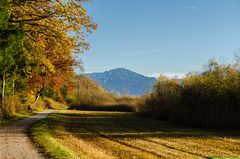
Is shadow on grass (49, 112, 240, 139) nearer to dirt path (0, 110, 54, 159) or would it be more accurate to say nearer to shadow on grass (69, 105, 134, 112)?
dirt path (0, 110, 54, 159)

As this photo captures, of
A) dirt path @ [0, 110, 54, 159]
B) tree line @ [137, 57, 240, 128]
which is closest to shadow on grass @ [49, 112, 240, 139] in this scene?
tree line @ [137, 57, 240, 128]

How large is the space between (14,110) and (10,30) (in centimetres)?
1269

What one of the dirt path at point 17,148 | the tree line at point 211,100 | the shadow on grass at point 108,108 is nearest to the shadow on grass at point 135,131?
the tree line at point 211,100

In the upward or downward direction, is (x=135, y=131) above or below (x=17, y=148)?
below

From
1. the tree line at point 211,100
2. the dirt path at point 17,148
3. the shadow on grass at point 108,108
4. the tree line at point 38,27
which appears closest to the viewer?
the dirt path at point 17,148

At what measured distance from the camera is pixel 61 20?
19000 millimetres

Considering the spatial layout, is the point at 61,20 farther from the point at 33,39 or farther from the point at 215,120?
the point at 215,120

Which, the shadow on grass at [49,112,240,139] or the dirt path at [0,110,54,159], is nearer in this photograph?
the dirt path at [0,110,54,159]

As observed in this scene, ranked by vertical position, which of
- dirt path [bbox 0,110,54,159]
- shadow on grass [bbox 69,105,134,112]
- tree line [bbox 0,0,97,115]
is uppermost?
tree line [bbox 0,0,97,115]

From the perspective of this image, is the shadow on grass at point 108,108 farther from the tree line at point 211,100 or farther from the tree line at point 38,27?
the tree line at point 38,27

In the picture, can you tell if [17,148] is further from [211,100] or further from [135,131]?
[211,100]

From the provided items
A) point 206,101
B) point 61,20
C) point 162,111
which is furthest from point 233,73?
point 61,20

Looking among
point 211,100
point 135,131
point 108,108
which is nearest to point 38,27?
point 135,131

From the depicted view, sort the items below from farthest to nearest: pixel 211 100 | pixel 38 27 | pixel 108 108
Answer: pixel 108 108 → pixel 211 100 → pixel 38 27
